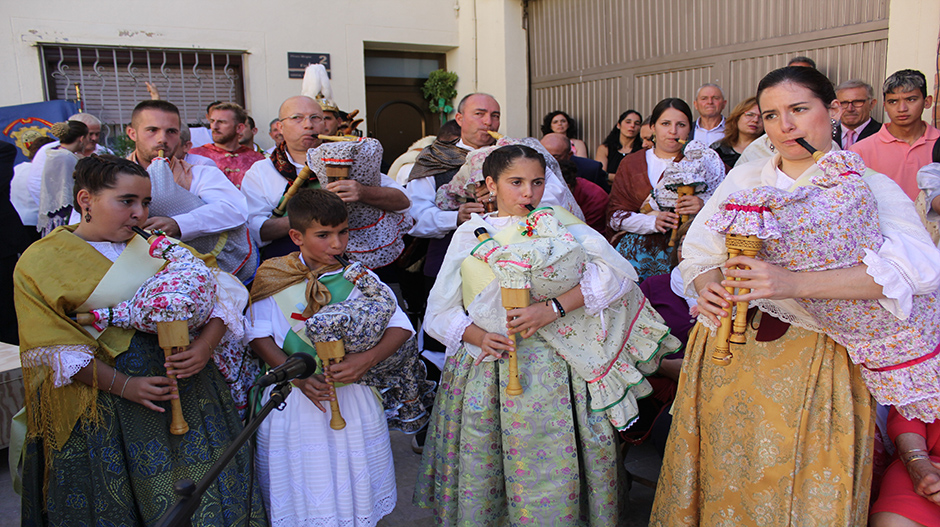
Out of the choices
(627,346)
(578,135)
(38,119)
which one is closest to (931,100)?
(627,346)

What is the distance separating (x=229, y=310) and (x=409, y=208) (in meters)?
1.50

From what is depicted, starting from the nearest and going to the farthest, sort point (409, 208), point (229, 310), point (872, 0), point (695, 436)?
point (695, 436) → point (229, 310) → point (409, 208) → point (872, 0)

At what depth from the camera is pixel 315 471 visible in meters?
2.45

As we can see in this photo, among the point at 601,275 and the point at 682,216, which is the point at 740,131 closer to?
the point at 682,216

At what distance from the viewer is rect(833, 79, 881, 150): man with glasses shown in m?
Result: 4.49

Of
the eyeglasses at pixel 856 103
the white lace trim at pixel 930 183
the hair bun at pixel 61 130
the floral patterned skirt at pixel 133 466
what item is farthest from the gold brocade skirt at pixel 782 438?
the hair bun at pixel 61 130

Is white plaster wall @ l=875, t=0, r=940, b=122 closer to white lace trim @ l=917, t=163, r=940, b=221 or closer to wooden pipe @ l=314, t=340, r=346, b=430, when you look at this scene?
white lace trim @ l=917, t=163, r=940, b=221

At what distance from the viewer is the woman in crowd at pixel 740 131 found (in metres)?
4.30

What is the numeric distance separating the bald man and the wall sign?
3555 millimetres

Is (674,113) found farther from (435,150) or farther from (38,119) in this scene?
(38,119)

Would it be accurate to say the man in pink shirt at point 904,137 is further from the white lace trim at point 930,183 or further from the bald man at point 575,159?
the bald man at point 575,159

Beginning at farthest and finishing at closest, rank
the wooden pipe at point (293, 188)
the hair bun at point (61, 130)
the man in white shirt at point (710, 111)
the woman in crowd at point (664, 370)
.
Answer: the man in white shirt at point (710, 111)
the hair bun at point (61, 130)
the wooden pipe at point (293, 188)
the woman in crowd at point (664, 370)

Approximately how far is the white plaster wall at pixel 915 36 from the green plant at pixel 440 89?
517 cm

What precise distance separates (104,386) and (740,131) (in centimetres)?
394
